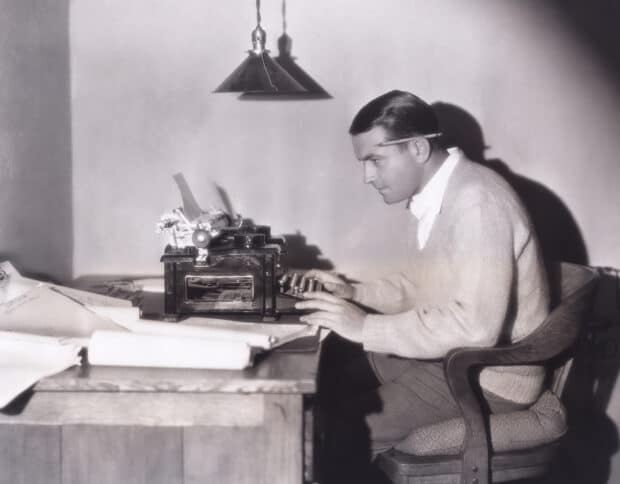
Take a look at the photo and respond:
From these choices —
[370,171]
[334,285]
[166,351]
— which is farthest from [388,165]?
[166,351]

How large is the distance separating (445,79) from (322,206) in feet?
2.44

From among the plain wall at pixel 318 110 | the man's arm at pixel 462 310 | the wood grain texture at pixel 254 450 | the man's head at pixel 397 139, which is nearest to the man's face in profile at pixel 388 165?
the man's head at pixel 397 139

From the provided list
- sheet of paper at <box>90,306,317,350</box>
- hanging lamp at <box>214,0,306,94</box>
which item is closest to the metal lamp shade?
hanging lamp at <box>214,0,306,94</box>

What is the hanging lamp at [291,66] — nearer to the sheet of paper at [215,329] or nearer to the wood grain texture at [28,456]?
the sheet of paper at [215,329]

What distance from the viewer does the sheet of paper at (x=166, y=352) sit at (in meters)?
1.75

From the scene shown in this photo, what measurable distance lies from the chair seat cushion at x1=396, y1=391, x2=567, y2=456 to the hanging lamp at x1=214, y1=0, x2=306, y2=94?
4.19 feet

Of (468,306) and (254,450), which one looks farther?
(468,306)

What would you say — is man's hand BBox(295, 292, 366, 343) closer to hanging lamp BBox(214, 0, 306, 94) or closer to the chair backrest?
the chair backrest

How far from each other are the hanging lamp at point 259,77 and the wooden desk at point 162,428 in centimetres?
125

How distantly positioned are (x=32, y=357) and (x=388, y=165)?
1235mm

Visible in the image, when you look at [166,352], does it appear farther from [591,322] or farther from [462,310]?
[591,322]

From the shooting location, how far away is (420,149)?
2.43 m

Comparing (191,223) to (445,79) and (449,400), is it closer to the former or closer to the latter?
(449,400)

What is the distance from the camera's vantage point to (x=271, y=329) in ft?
6.98
